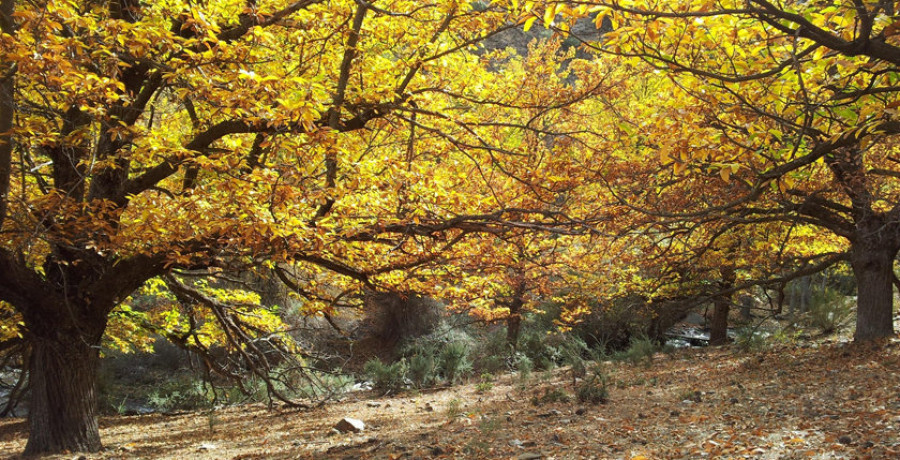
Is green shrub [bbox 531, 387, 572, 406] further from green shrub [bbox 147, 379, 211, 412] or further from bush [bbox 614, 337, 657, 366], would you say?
green shrub [bbox 147, 379, 211, 412]

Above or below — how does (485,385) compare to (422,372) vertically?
below

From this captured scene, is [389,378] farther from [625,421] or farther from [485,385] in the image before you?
[625,421]

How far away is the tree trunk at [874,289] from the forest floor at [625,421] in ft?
1.93

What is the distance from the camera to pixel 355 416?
880 cm

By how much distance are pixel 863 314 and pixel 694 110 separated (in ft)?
19.6

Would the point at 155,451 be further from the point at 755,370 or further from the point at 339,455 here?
the point at 755,370

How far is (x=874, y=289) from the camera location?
8688 mm

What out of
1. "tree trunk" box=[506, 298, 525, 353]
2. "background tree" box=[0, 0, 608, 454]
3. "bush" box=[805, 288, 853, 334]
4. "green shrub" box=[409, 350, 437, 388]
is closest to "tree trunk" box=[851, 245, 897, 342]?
"bush" box=[805, 288, 853, 334]

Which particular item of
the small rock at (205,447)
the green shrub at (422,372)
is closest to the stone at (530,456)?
the small rock at (205,447)

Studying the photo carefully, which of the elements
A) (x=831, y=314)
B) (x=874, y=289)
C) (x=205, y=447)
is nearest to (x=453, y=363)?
(x=205, y=447)

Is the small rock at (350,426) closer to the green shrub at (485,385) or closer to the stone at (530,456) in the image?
the stone at (530,456)

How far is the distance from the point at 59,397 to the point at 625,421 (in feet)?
19.8

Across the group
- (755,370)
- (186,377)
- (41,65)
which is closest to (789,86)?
(41,65)

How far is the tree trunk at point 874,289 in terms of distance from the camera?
856cm
